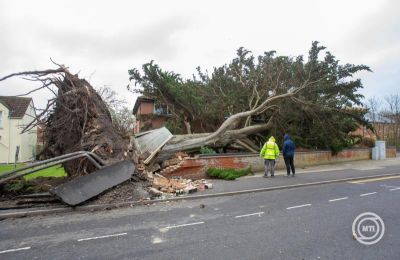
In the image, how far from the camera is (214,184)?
38.1 ft

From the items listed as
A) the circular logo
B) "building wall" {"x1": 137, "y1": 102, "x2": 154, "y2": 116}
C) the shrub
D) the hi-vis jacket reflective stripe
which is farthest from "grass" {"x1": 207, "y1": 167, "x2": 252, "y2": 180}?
"building wall" {"x1": 137, "y1": 102, "x2": 154, "y2": 116}

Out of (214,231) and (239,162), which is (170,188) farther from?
(239,162)

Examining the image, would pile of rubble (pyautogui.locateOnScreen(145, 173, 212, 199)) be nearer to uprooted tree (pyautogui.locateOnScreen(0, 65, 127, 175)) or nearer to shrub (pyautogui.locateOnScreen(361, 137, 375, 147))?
uprooted tree (pyautogui.locateOnScreen(0, 65, 127, 175))

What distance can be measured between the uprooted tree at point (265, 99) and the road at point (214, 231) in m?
7.65

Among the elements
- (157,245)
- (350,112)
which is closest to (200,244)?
(157,245)

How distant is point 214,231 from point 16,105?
3847cm

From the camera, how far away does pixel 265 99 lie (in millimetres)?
19703

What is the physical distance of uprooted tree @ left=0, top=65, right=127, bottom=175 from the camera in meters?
10.7

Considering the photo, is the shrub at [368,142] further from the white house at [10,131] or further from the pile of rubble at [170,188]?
the white house at [10,131]

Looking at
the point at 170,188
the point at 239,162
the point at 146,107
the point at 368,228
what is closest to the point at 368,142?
the point at 239,162

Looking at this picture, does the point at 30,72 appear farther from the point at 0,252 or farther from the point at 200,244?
the point at 200,244

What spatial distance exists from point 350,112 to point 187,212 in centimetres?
1516

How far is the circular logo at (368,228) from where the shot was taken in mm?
5441

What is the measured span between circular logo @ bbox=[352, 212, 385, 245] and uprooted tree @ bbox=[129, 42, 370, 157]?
935 cm
